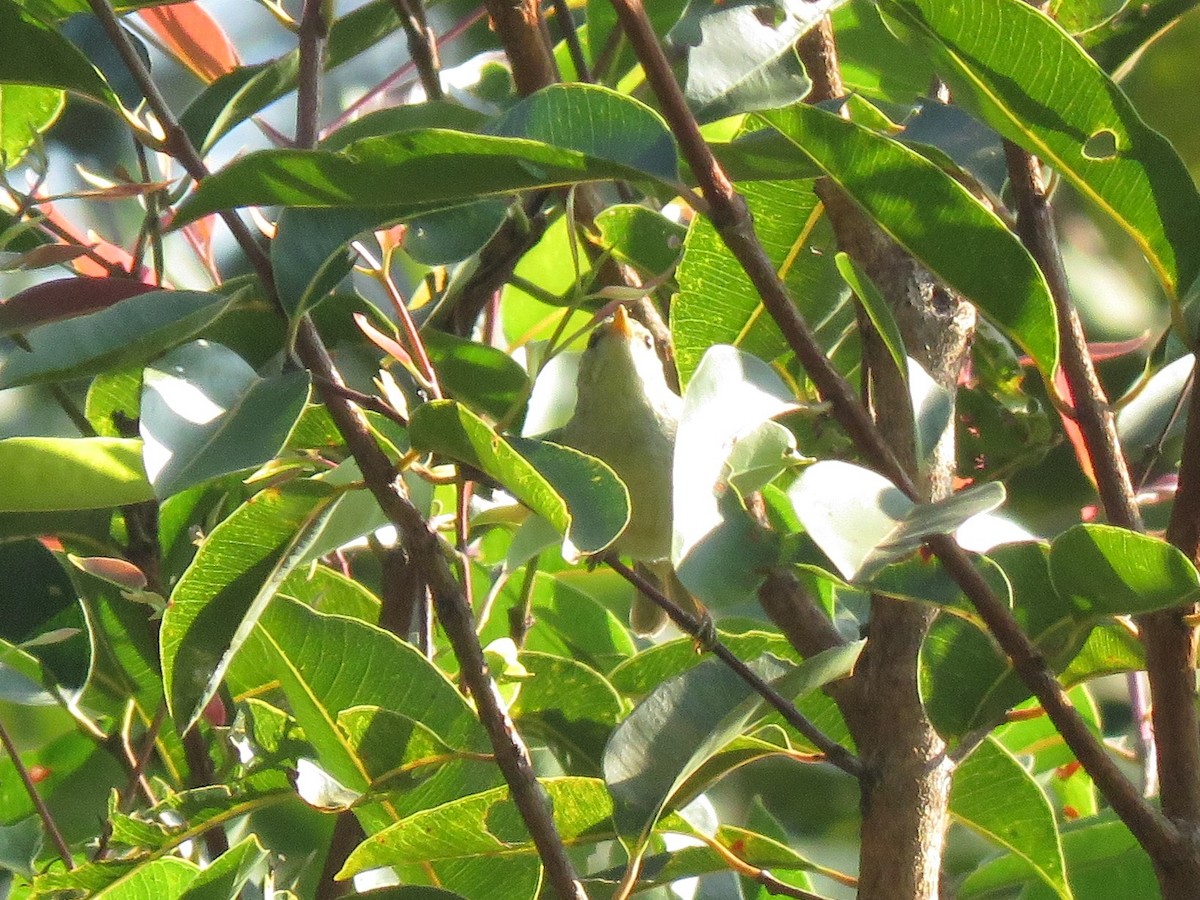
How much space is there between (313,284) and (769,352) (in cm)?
37

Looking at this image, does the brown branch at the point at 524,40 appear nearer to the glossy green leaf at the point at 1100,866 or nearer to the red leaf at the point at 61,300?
the red leaf at the point at 61,300

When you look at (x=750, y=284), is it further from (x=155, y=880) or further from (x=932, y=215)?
(x=155, y=880)

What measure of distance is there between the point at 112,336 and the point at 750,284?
0.41 metres

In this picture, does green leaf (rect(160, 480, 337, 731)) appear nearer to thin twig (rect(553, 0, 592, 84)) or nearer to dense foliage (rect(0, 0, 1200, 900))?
dense foliage (rect(0, 0, 1200, 900))

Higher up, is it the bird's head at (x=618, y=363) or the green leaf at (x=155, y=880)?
the bird's head at (x=618, y=363)

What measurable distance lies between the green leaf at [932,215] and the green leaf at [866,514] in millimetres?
139

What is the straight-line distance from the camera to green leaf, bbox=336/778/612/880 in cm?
77

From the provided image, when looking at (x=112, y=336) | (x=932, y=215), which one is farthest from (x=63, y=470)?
(x=932, y=215)

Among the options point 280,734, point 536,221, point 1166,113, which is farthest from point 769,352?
point 1166,113

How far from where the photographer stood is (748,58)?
0.71 metres

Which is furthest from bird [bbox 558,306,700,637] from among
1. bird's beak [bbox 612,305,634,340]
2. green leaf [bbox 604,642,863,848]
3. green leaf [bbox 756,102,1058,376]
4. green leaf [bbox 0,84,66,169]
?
green leaf [bbox 0,84,66,169]

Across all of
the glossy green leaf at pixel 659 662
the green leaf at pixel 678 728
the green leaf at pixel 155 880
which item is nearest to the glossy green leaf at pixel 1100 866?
the glossy green leaf at pixel 659 662

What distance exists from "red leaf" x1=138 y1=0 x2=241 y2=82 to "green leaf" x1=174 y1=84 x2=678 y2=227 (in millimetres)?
499

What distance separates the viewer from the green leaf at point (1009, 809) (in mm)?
827
